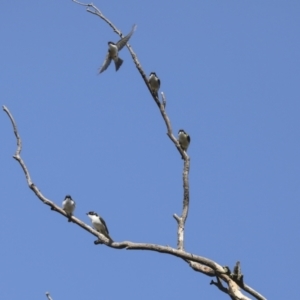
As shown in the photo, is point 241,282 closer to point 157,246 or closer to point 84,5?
point 157,246

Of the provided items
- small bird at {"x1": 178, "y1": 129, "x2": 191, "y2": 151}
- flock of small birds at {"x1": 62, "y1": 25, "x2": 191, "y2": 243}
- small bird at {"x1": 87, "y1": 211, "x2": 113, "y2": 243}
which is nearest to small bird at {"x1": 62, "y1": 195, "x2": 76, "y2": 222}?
flock of small birds at {"x1": 62, "y1": 25, "x2": 191, "y2": 243}

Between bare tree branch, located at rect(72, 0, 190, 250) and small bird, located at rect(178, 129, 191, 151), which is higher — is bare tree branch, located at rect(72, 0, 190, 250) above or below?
below

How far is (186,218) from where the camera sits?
31.6ft

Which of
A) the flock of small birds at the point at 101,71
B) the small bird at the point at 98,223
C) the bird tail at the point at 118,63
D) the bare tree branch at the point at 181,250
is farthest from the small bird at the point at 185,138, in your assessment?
the bare tree branch at the point at 181,250

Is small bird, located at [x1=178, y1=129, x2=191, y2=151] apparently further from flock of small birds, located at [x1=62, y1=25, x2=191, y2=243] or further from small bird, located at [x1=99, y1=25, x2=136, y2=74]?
small bird, located at [x1=99, y1=25, x2=136, y2=74]

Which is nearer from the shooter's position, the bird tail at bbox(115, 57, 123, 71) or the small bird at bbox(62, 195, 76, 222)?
the small bird at bbox(62, 195, 76, 222)

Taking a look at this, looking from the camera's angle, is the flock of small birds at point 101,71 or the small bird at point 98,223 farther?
the small bird at point 98,223

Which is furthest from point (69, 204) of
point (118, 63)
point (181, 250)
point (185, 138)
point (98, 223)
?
point (185, 138)

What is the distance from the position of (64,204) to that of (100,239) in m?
2.64

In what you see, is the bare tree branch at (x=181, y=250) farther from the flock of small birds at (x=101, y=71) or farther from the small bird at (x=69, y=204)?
the small bird at (x=69, y=204)

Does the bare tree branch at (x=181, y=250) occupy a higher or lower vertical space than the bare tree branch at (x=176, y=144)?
lower

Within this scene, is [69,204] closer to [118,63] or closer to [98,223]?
[98,223]

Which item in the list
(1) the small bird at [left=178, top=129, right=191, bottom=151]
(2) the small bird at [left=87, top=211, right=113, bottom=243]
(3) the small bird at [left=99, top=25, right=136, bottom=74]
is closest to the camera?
(2) the small bird at [left=87, top=211, right=113, bottom=243]

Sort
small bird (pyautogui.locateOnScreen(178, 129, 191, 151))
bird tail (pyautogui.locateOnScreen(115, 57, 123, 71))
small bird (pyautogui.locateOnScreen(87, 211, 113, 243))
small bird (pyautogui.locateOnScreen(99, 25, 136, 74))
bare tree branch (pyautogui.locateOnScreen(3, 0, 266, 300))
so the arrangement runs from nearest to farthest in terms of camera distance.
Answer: bare tree branch (pyautogui.locateOnScreen(3, 0, 266, 300)) → small bird (pyautogui.locateOnScreen(87, 211, 113, 243)) → small bird (pyautogui.locateOnScreen(99, 25, 136, 74)) → bird tail (pyautogui.locateOnScreen(115, 57, 123, 71)) → small bird (pyautogui.locateOnScreen(178, 129, 191, 151))
